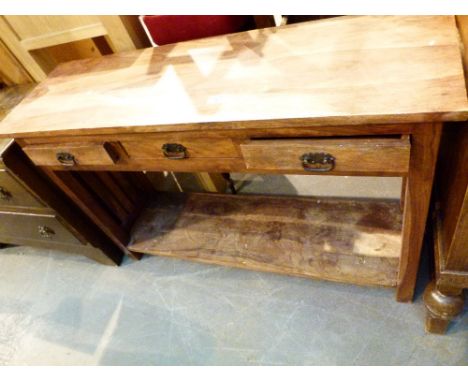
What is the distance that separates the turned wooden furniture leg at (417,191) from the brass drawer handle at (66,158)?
36.0 inches

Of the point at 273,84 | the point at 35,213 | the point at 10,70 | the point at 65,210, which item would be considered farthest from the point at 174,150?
the point at 10,70

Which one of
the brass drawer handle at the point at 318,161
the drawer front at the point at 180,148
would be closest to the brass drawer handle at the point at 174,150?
the drawer front at the point at 180,148

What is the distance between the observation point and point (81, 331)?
57.8 inches

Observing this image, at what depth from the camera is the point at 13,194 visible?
4.29 ft

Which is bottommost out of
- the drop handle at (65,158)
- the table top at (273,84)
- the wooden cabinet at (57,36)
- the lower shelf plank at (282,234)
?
the lower shelf plank at (282,234)

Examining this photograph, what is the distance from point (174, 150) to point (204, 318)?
2.42 feet

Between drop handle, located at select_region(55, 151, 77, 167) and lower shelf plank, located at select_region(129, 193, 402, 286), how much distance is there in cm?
51

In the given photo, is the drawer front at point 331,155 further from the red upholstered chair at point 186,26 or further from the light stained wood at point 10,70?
the light stained wood at point 10,70

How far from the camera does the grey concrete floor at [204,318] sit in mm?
1169

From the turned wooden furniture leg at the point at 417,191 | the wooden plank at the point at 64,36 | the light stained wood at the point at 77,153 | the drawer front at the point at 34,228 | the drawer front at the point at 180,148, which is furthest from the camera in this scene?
the drawer front at the point at 34,228

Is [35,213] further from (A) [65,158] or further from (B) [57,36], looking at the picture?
(B) [57,36]

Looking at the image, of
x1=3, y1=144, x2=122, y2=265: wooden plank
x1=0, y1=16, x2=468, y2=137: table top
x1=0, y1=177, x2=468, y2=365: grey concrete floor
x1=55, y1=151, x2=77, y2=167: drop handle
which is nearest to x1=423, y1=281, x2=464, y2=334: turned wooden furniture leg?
x1=0, y1=177, x2=468, y2=365: grey concrete floor

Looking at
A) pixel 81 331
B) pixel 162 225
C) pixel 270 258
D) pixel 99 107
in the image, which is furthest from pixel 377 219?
pixel 81 331
